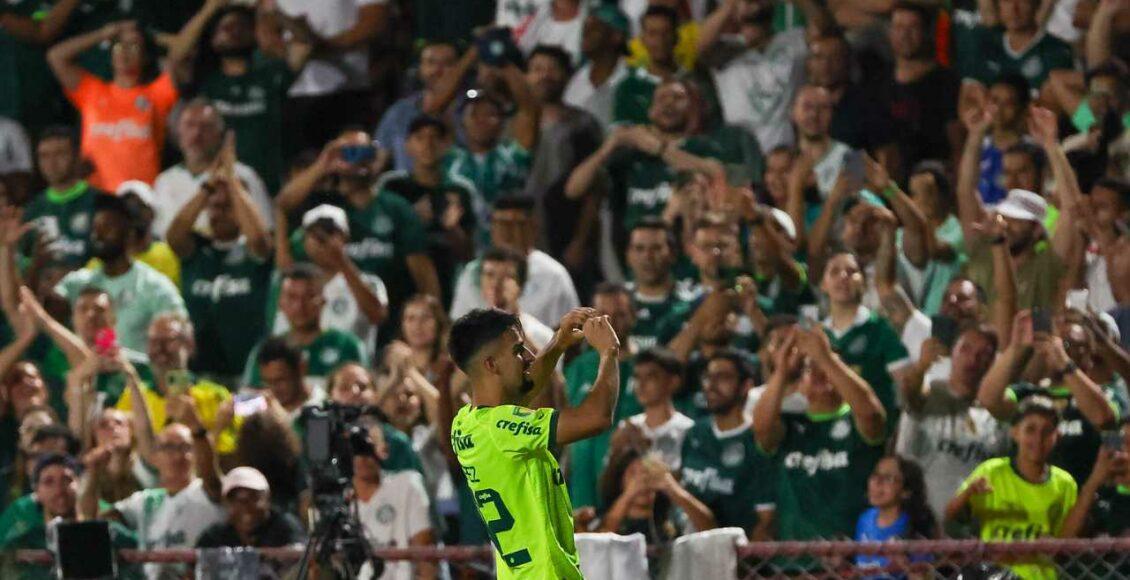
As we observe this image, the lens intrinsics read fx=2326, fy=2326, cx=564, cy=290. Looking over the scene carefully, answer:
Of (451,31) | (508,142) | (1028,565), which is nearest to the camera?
(1028,565)

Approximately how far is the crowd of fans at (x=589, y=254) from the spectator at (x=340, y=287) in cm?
2

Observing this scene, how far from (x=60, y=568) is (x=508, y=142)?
534 centimetres

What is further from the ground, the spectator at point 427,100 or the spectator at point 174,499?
the spectator at point 427,100

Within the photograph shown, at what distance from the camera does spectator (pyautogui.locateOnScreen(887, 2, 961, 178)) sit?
40.3 ft

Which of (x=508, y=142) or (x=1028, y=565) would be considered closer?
(x=1028, y=565)

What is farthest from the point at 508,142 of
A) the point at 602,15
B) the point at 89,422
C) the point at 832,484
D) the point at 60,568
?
the point at 60,568

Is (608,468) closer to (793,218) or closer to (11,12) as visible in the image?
(793,218)

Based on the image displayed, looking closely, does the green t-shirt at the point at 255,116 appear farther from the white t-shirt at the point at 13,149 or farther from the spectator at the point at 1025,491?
the spectator at the point at 1025,491

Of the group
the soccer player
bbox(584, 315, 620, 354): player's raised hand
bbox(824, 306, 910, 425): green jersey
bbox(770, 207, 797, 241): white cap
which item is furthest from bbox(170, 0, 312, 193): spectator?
bbox(584, 315, 620, 354): player's raised hand

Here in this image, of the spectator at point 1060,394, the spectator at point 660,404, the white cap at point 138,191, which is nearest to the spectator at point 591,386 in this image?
the spectator at point 660,404

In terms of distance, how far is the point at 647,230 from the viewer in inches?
444

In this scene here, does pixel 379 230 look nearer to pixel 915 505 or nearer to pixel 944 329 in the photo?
pixel 944 329

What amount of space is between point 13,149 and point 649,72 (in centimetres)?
390

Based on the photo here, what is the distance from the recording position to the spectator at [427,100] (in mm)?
13336
